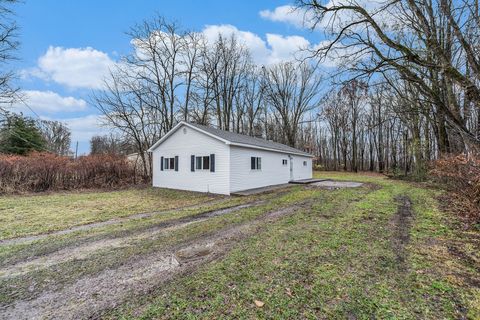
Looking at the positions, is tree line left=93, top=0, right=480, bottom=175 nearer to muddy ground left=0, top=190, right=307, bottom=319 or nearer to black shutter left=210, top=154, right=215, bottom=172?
muddy ground left=0, top=190, right=307, bottom=319

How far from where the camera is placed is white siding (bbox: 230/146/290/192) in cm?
1243

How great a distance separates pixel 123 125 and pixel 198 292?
1914 centimetres

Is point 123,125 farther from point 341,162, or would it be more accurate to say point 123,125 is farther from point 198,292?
point 341,162

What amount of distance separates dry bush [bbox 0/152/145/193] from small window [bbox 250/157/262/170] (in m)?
8.99

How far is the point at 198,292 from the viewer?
280cm

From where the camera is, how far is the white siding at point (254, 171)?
12430 mm

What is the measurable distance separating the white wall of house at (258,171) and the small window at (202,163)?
1.57m

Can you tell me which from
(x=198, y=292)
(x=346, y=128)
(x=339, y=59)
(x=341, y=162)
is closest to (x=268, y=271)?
(x=198, y=292)

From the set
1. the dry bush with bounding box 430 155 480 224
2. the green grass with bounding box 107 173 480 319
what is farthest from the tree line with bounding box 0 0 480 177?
the green grass with bounding box 107 173 480 319

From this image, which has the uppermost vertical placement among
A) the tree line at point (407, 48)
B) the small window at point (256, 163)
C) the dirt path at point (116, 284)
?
the tree line at point (407, 48)

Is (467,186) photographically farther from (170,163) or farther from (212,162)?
(170,163)

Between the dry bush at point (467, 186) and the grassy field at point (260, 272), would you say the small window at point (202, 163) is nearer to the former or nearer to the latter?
the grassy field at point (260, 272)

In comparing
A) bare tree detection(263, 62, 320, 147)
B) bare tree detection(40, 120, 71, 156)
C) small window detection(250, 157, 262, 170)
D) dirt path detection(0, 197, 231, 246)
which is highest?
bare tree detection(263, 62, 320, 147)

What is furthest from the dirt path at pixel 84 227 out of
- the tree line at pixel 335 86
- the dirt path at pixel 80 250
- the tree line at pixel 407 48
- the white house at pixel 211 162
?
the tree line at pixel 407 48
